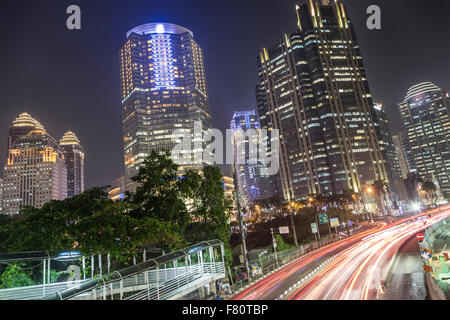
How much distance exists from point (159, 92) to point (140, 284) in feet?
557

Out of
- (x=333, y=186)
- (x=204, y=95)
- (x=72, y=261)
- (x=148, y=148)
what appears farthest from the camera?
(x=204, y=95)

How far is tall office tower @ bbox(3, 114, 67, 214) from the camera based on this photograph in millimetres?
171500

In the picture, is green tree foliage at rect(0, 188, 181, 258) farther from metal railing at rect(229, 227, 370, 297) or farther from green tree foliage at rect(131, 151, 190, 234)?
metal railing at rect(229, 227, 370, 297)

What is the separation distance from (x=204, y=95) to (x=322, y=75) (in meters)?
75.9

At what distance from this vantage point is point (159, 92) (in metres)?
177

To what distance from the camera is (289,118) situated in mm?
175500

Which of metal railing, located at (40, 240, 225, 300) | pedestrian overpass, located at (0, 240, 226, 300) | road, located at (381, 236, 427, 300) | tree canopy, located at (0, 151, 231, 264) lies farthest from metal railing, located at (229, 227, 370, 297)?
road, located at (381, 236, 427, 300)

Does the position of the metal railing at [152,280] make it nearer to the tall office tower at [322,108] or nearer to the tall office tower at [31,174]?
the tall office tower at [322,108]

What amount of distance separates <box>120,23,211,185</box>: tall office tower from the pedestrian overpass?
479 feet

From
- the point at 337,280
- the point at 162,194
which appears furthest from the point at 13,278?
the point at 337,280

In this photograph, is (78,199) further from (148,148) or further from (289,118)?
(289,118)

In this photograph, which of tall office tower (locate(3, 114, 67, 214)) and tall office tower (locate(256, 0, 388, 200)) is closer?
tall office tower (locate(256, 0, 388, 200))

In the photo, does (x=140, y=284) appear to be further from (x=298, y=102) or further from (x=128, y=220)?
(x=298, y=102)
